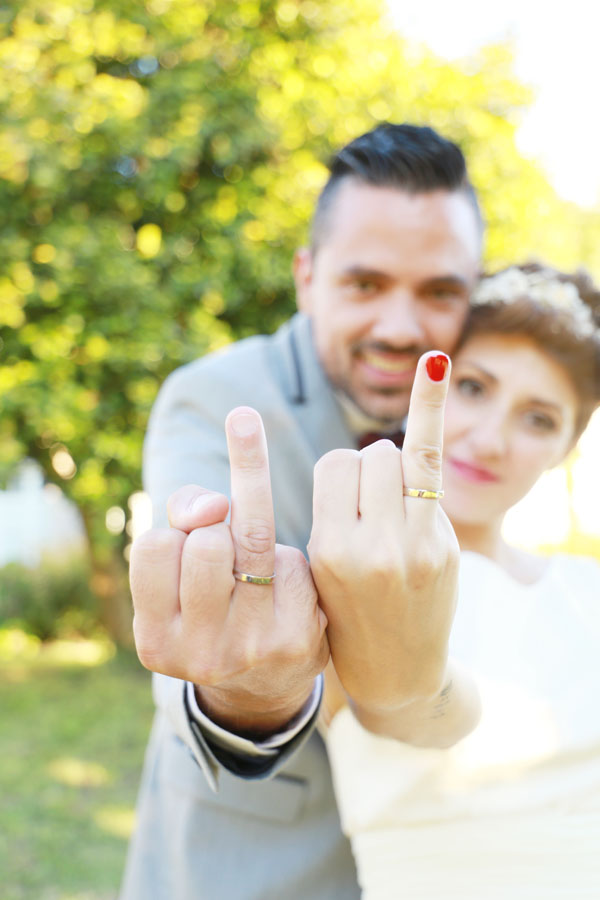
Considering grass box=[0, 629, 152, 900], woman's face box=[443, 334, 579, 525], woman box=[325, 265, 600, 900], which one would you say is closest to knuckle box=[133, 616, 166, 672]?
woman box=[325, 265, 600, 900]

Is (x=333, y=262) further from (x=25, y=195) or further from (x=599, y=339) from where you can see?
(x=25, y=195)

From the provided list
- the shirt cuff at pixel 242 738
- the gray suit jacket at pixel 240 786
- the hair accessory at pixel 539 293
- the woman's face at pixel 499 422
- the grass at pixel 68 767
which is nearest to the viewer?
the shirt cuff at pixel 242 738

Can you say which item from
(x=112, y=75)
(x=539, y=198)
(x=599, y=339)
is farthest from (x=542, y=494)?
(x=599, y=339)

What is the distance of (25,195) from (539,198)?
4.46 m

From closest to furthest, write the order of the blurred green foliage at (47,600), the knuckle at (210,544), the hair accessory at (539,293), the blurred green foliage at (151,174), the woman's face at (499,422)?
the knuckle at (210,544), the woman's face at (499,422), the hair accessory at (539,293), the blurred green foliage at (151,174), the blurred green foliage at (47,600)

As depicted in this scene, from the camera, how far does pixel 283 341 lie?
2.43m

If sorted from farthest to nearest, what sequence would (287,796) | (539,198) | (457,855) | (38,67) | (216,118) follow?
(539,198) < (216,118) < (38,67) < (287,796) < (457,855)

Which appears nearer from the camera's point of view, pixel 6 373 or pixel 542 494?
pixel 6 373

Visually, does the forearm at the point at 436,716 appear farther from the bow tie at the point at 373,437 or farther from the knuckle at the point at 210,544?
the bow tie at the point at 373,437

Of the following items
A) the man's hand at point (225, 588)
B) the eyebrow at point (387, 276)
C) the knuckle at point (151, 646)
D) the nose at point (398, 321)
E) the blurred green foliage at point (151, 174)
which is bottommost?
the blurred green foliage at point (151, 174)

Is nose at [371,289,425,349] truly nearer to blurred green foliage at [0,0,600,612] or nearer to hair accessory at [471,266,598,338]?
hair accessory at [471,266,598,338]

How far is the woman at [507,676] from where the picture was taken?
1666 mm

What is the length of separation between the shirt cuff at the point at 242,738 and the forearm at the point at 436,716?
120 millimetres

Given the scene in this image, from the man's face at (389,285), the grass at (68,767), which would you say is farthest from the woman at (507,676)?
the grass at (68,767)
